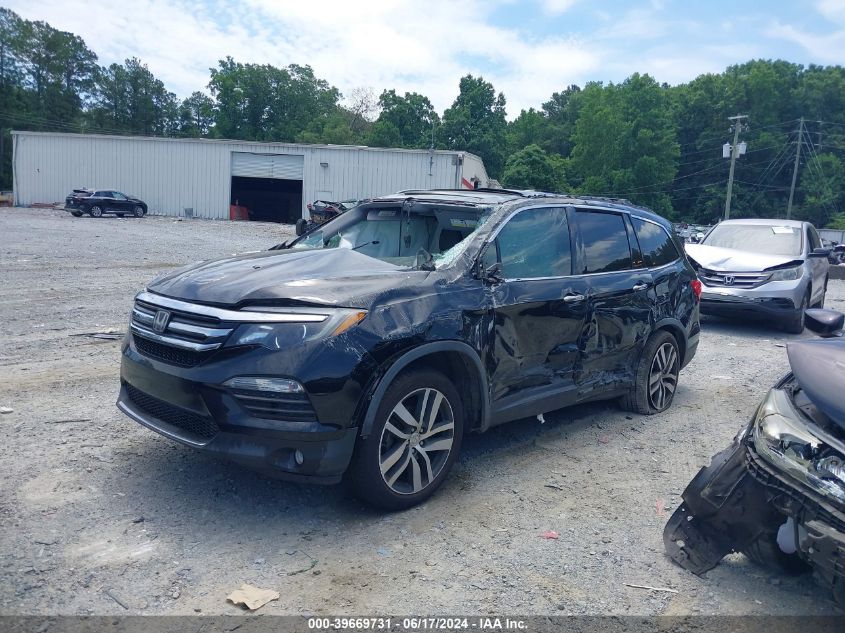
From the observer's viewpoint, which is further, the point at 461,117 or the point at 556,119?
the point at 556,119

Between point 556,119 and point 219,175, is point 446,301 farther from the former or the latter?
point 556,119

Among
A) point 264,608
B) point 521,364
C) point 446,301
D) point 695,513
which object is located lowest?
point 264,608

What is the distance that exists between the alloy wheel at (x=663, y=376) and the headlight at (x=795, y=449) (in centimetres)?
285

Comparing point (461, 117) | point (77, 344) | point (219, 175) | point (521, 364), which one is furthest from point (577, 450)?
point (461, 117)

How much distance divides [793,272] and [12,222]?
26595 millimetres

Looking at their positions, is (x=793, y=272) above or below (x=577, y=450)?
above

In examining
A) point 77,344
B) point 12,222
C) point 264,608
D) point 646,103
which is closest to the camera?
point 264,608

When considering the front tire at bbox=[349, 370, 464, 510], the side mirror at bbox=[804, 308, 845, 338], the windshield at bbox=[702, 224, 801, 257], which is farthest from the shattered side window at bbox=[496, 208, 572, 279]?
the windshield at bbox=[702, 224, 801, 257]

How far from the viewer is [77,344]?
287 inches

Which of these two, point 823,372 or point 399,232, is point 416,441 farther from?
point 823,372

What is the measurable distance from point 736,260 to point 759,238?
1159 millimetres

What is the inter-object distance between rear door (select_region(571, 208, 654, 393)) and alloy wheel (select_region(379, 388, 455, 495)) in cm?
148

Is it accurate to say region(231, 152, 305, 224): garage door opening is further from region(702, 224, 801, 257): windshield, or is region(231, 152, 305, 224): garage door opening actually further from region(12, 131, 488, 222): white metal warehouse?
region(702, 224, 801, 257): windshield

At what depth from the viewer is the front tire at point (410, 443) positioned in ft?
11.6
